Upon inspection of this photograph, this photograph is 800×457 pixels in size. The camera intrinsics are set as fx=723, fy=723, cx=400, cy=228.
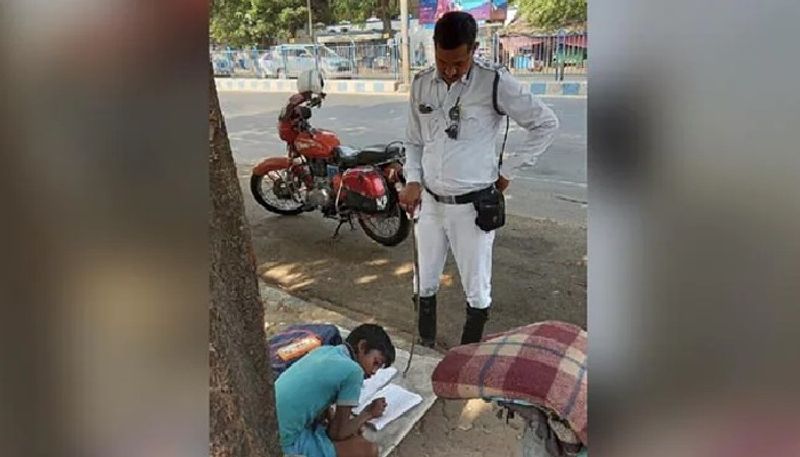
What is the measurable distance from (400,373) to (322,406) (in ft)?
2.41

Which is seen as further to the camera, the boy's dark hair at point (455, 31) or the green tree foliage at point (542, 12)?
the green tree foliage at point (542, 12)

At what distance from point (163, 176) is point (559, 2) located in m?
13.4

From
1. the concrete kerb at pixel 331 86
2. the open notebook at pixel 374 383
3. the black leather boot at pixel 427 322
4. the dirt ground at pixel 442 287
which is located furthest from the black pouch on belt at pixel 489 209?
the concrete kerb at pixel 331 86

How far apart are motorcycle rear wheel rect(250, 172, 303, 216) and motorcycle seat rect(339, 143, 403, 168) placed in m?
0.79

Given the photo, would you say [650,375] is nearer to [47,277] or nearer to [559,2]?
[47,277]

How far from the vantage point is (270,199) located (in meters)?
6.10

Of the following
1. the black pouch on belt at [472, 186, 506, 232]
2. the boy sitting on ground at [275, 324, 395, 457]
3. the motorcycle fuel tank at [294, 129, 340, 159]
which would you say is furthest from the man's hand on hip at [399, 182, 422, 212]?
the motorcycle fuel tank at [294, 129, 340, 159]

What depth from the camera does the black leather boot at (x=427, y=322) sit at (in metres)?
3.41

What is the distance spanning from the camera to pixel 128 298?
2.28 feet

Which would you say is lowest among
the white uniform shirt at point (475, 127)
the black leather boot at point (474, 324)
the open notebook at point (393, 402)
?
the open notebook at point (393, 402)

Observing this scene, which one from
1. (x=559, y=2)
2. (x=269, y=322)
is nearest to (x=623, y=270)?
(x=269, y=322)

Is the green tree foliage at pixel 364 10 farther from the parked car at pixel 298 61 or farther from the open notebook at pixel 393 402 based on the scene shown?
the open notebook at pixel 393 402

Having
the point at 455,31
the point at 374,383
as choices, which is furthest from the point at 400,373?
the point at 455,31

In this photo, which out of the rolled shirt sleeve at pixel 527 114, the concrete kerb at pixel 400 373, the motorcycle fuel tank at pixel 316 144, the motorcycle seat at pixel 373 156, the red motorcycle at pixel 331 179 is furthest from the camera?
the motorcycle fuel tank at pixel 316 144
